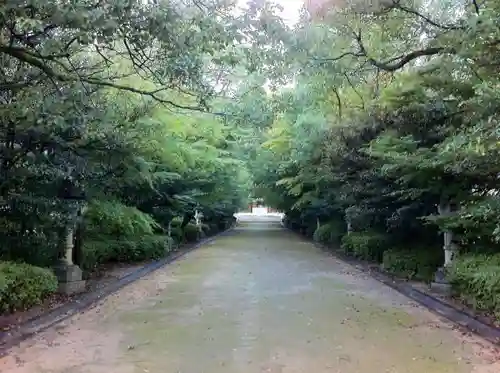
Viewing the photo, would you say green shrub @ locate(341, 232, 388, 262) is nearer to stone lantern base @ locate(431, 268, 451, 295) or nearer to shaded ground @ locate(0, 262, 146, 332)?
stone lantern base @ locate(431, 268, 451, 295)

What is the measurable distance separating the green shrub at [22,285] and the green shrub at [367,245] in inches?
356

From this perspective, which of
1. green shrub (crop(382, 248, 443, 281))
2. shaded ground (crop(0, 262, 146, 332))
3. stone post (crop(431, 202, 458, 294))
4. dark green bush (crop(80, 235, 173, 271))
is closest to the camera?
shaded ground (crop(0, 262, 146, 332))

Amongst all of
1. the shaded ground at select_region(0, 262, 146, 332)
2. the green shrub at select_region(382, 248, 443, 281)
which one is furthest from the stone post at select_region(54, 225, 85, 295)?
the green shrub at select_region(382, 248, 443, 281)

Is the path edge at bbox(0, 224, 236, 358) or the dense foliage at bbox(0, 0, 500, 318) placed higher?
the dense foliage at bbox(0, 0, 500, 318)

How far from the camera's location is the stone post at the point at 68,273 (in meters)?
10.2

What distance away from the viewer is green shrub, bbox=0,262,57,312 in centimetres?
788

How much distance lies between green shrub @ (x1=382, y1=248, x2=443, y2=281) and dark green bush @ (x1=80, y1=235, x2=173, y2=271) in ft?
23.6

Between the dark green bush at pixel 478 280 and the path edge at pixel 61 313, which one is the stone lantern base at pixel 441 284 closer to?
the dark green bush at pixel 478 280

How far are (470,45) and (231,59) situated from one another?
2.99 metres

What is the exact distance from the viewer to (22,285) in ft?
27.6

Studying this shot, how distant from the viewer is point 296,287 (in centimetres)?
1177

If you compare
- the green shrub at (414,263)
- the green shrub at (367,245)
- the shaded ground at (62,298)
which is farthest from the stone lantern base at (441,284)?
the shaded ground at (62,298)

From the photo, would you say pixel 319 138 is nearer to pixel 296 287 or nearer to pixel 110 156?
pixel 296 287

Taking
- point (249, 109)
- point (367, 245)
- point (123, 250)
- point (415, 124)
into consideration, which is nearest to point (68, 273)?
point (249, 109)
